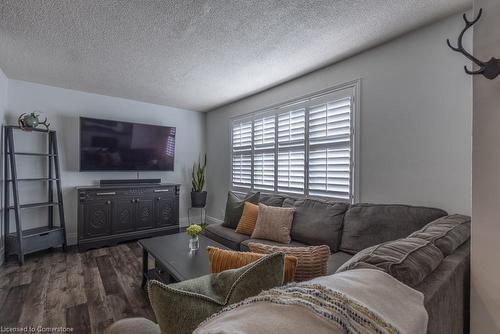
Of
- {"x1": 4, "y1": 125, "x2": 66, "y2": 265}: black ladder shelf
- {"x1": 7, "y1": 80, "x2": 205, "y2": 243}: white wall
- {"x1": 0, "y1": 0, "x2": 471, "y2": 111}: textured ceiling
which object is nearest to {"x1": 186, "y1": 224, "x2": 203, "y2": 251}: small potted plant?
{"x1": 0, "y1": 0, "x2": 471, "y2": 111}: textured ceiling

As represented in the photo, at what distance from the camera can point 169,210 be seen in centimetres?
411

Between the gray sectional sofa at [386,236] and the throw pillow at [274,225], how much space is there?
79 mm

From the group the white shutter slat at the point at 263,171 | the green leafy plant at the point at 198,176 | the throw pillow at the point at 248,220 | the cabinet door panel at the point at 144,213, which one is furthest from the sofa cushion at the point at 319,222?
the green leafy plant at the point at 198,176

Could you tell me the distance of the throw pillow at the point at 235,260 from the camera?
98 centimetres

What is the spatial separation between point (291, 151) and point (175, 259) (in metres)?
1.96

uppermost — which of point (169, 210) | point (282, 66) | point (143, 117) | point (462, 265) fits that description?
point (282, 66)

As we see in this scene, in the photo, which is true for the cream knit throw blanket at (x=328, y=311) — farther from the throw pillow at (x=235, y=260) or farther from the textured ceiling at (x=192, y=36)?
the textured ceiling at (x=192, y=36)

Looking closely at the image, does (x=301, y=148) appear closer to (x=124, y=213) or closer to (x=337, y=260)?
(x=337, y=260)

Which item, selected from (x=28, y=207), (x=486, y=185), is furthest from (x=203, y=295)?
(x=28, y=207)

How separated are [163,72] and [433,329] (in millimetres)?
3217

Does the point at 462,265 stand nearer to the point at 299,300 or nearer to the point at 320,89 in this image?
the point at 299,300

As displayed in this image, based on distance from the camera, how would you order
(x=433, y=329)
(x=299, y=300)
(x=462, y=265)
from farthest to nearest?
(x=462, y=265) → (x=433, y=329) → (x=299, y=300)

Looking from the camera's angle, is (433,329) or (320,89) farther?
(320,89)

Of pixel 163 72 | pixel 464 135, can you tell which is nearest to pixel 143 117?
pixel 163 72
